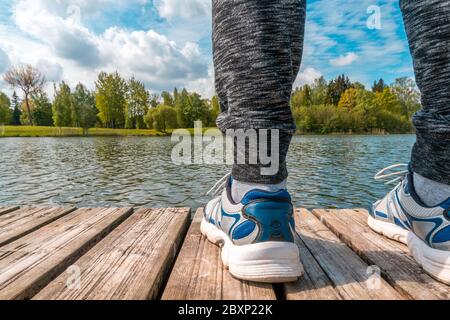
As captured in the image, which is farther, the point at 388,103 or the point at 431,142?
the point at 388,103

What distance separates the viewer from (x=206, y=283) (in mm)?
1019

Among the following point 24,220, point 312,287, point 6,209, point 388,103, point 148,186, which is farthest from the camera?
point 388,103

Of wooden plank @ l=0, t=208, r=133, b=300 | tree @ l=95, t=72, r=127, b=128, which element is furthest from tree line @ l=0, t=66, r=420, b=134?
wooden plank @ l=0, t=208, r=133, b=300

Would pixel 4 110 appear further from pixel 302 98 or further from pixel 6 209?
pixel 6 209

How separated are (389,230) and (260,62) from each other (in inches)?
41.6

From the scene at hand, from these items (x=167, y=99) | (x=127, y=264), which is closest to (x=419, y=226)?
(x=127, y=264)

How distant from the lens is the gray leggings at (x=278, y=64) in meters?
1.01

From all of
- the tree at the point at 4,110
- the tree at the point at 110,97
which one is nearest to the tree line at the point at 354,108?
the tree at the point at 110,97

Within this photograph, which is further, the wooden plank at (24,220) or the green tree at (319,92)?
the green tree at (319,92)

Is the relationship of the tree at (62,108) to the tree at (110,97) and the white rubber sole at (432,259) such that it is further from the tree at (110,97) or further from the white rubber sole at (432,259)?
the white rubber sole at (432,259)

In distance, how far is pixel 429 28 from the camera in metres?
1.05

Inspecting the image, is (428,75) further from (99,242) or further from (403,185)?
(99,242)

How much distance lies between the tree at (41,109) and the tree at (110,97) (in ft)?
36.0
